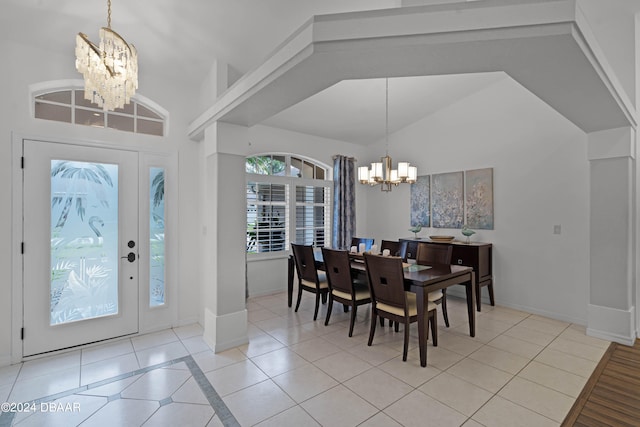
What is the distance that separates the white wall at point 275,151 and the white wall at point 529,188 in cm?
209

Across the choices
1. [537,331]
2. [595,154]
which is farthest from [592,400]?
[595,154]

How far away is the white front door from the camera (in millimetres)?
2797

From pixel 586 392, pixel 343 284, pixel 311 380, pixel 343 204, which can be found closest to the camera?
pixel 586 392

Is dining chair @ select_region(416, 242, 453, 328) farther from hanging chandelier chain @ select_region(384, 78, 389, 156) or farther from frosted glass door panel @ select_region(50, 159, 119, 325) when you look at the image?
frosted glass door panel @ select_region(50, 159, 119, 325)

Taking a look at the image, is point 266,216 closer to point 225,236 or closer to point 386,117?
point 225,236

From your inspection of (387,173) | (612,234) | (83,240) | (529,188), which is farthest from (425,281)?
(83,240)

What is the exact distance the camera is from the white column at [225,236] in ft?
9.82

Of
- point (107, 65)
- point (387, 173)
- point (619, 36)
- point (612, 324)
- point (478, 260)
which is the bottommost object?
point (612, 324)

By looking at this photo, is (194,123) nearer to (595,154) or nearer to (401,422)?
(401,422)

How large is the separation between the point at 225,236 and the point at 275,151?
94.9 inches

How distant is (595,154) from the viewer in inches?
127

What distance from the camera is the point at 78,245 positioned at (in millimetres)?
3006

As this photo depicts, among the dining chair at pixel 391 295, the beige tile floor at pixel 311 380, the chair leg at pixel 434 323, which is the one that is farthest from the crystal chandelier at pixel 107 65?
the chair leg at pixel 434 323

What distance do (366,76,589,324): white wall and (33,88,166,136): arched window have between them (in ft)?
14.1
